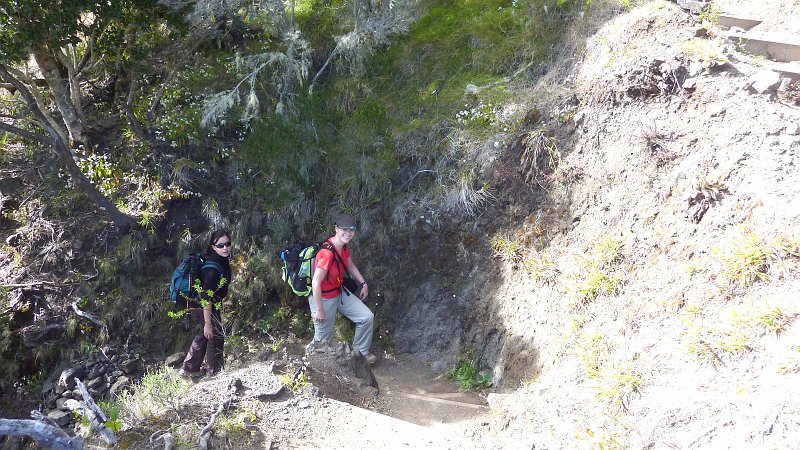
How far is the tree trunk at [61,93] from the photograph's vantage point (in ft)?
28.9

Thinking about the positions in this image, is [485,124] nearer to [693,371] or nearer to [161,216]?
[693,371]

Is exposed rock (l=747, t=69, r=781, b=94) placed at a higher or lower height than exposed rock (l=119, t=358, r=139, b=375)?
higher

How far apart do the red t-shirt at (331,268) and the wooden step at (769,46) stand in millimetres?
A: 5332

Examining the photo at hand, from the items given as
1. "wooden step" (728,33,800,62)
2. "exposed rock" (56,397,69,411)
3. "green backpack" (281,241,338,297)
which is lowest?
"exposed rock" (56,397,69,411)

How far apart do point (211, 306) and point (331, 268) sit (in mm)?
1450

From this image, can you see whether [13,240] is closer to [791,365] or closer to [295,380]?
[295,380]

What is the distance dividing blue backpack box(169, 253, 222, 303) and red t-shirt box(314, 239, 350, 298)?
1.16 m

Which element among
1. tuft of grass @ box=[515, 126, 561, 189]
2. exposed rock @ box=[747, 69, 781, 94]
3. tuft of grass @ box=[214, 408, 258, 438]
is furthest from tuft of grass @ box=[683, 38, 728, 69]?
tuft of grass @ box=[214, 408, 258, 438]

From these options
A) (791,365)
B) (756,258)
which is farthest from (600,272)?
(791,365)

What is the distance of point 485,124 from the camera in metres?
7.68

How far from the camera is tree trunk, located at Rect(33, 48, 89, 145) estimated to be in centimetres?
882

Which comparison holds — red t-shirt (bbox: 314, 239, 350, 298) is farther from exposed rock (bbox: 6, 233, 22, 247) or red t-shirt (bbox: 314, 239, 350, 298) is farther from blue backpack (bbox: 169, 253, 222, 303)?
exposed rock (bbox: 6, 233, 22, 247)

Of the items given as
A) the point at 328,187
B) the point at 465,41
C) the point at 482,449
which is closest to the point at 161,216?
the point at 328,187

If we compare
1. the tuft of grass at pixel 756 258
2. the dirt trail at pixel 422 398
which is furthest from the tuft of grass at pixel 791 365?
the dirt trail at pixel 422 398
